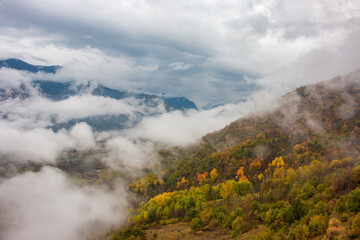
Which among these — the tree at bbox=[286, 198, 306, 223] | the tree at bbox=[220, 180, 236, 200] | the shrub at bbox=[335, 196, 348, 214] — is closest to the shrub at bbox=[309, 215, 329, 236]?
the shrub at bbox=[335, 196, 348, 214]

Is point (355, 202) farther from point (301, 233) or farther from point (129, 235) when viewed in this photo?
point (129, 235)

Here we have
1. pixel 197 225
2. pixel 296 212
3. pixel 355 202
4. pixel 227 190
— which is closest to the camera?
pixel 355 202

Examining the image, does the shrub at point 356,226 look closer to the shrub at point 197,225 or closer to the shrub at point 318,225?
the shrub at point 318,225

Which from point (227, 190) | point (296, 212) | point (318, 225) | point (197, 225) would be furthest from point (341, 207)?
point (227, 190)

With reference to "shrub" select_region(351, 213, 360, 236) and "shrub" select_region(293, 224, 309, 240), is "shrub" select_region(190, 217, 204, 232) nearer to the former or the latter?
"shrub" select_region(293, 224, 309, 240)

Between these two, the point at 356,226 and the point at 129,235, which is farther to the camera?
the point at 129,235

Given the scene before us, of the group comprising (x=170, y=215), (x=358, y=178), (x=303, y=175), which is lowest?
(x=170, y=215)

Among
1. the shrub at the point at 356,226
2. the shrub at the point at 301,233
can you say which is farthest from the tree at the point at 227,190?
the shrub at the point at 356,226

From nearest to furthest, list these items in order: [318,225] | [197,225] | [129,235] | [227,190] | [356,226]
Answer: [356,226] < [318,225] < [129,235] < [197,225] < [227,190]

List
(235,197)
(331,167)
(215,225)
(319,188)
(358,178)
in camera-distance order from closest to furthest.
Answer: (358,178) → (319,188) → (215,225) → (331,167) → (235,197)

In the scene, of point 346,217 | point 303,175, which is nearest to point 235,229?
point 346,217

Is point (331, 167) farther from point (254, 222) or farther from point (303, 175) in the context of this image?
point (254, 222)
